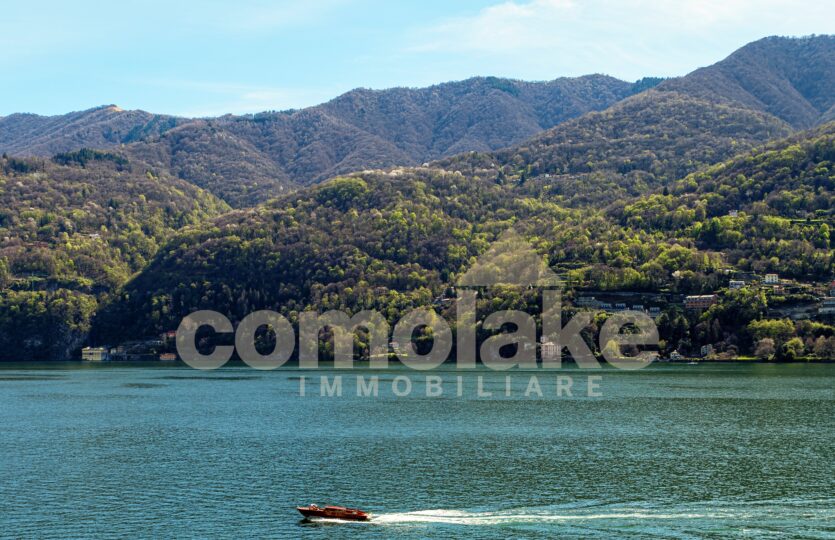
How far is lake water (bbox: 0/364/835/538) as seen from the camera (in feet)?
195

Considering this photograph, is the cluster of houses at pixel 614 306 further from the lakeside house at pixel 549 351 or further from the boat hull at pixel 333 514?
the boat hull at pixel 333 514

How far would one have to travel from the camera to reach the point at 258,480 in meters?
71.5

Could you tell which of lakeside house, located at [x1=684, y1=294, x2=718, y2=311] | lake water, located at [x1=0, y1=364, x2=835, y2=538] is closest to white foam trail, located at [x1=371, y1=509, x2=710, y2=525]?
lake water, located at [x1=0, y1=364, x2=835, y2=538]

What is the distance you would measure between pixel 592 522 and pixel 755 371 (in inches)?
4251

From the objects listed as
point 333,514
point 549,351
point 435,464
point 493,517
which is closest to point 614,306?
point 549,351

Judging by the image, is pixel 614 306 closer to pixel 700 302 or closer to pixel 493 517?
pixel 700 302

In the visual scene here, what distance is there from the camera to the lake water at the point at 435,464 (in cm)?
5934

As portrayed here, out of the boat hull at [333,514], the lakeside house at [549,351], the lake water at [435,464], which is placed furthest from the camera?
the lakeside house at [549,351]

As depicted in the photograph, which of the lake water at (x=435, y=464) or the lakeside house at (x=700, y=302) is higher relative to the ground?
the lakeside house at (x=700, y=302)

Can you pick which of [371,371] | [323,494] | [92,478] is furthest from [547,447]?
[371,371]

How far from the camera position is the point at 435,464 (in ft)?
252

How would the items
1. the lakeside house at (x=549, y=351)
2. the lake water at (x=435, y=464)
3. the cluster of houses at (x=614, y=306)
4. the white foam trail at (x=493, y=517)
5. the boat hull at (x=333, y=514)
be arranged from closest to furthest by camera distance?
the lake water at (x=435, y=464) < the white foam trail at (x=493, y=517) < the boat hull at (x=333, y=514) < the lakeside house at (x=549, y=351) < the cluster of houses at (x=614, y=306)

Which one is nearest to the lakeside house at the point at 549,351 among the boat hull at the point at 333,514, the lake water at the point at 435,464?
the lake water at the point at 435,464

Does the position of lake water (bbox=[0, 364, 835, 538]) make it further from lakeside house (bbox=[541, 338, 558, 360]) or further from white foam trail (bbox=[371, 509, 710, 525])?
A: lakeside house (bbox=[541, 338, 558, 360])
